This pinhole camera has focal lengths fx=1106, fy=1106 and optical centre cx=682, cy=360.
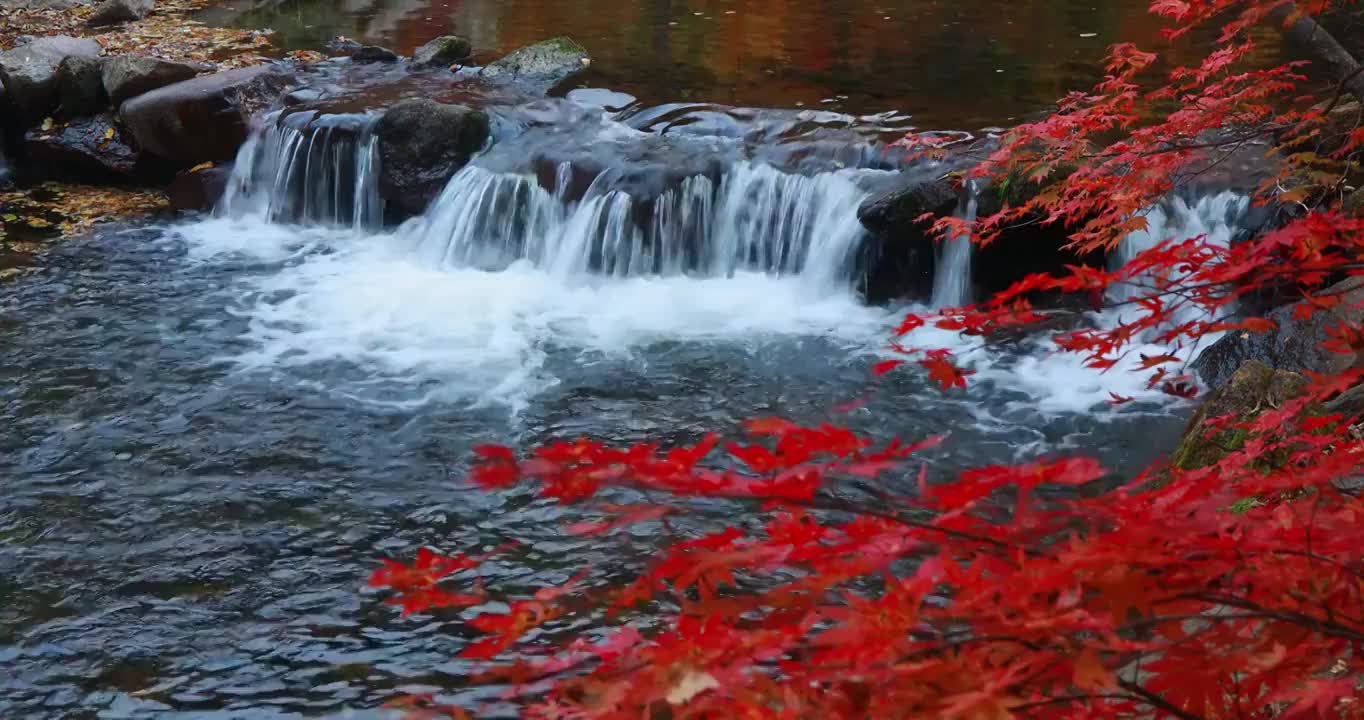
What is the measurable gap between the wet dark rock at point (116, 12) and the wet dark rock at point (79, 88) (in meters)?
5.90

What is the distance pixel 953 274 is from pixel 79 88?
973 cm

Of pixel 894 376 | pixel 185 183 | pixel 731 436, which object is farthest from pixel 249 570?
pixel 185 183

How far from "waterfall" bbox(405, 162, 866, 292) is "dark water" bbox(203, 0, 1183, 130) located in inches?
69.3

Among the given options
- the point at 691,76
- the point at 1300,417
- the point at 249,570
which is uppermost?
the point at 691,76

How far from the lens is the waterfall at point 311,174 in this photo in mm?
10906

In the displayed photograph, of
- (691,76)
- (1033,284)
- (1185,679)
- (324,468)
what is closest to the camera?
(1185,679)

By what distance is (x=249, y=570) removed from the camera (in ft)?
16.7

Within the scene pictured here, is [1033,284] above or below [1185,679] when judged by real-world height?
above

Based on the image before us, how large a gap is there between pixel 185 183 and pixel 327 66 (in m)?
2.79

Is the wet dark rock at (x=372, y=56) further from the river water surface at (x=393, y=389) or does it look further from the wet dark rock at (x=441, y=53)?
the river water surface at (x=393, y=389)

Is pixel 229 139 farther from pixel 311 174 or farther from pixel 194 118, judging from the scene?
pixel 311 174

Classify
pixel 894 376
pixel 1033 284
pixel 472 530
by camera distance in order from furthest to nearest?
pixel 894 376 < pixel 472 530 < pixel 1033 284

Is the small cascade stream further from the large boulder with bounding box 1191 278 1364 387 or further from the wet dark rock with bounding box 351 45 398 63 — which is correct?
the wet dark rock with bounding box 351 45 398 63

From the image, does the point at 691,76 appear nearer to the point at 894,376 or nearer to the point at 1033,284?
the point at 894,376
